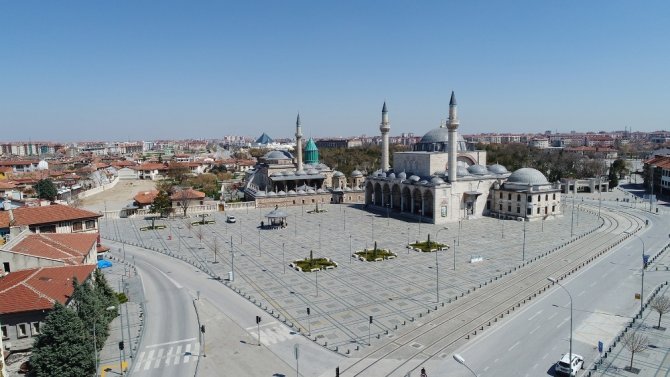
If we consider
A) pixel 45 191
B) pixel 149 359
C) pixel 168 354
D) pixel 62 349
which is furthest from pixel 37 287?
pixel 45 191

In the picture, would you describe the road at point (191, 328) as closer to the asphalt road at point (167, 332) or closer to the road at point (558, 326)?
the asphalt road at point (167, 332)

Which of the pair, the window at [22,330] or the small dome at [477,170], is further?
the small dome at [477,170]

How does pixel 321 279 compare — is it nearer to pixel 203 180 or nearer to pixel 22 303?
pixel 22 303

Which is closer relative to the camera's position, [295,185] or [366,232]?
[366,232]

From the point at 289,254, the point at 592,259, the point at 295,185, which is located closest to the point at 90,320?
the point at 289,254

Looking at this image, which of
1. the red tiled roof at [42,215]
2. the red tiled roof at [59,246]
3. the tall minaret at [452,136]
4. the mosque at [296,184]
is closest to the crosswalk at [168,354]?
the red tiled roof at [59,246]

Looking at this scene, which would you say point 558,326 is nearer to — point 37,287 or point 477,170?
point 37,287

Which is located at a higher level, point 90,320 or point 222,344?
point 90,320
